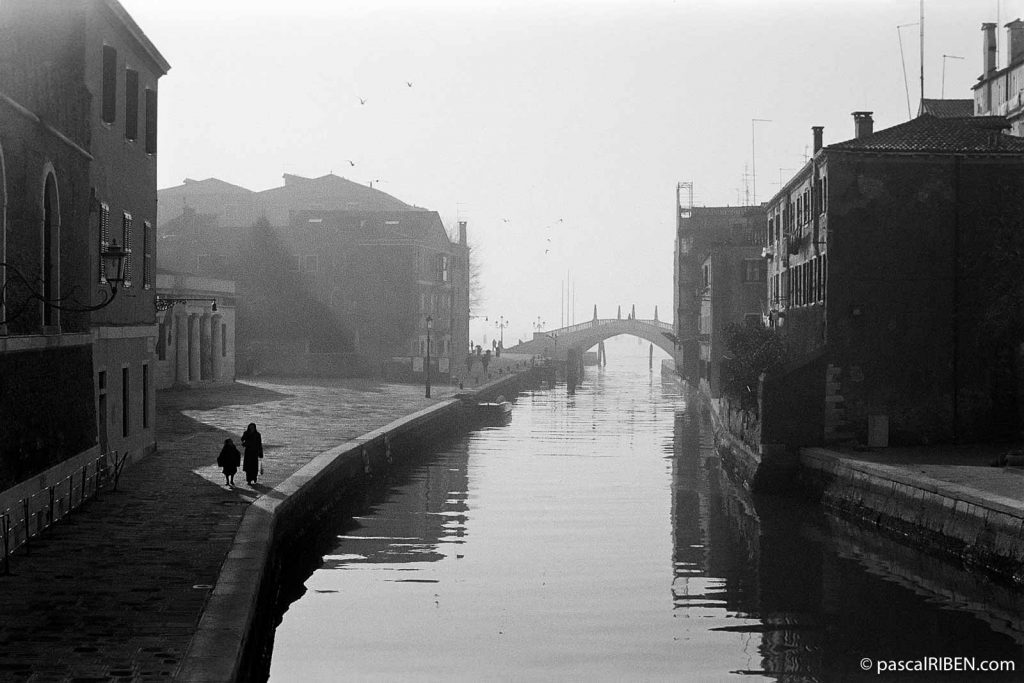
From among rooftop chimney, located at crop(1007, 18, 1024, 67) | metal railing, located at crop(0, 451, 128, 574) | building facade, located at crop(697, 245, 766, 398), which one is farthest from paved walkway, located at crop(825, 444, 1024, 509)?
building facade, located at crop(697, 245, 766, 398)

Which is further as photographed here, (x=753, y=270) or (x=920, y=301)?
(x=753, y=270)

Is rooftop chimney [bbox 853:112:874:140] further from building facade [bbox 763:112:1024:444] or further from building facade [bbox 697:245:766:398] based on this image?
building facade [bbox 697:245:766:398]

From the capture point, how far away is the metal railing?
13966 millimetres

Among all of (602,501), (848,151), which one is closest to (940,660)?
(602,501)

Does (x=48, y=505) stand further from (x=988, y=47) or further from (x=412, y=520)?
(x=988, y=47)

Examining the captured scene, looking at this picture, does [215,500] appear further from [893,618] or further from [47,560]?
[893,618]

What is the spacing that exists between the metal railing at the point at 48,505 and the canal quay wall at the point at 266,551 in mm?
2221

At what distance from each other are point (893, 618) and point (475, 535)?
8523mm

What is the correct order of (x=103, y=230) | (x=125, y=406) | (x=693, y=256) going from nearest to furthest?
(x=103, y=230)
(x=125, y=406)
(x=693, y=256)

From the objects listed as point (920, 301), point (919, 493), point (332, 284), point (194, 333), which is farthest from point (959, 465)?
point (332, 284)

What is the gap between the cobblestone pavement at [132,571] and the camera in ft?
33.4

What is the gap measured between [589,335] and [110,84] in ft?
311

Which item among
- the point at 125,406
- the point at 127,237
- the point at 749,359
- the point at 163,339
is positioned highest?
the point at 127,237

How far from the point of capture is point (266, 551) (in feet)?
48.9
